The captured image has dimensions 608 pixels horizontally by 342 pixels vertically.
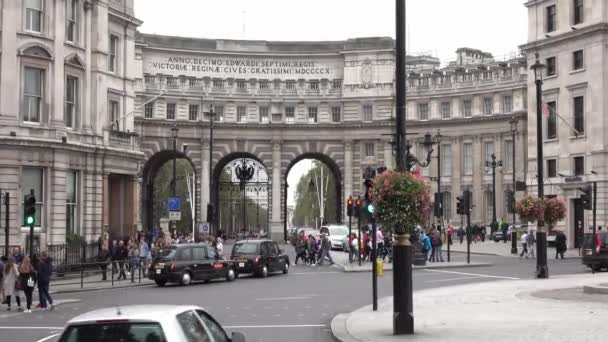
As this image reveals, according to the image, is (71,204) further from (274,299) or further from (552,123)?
(552,123)

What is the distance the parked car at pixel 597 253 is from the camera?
132 feet

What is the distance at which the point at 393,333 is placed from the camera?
19.1 meters

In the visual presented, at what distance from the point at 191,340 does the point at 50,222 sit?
1431 inches

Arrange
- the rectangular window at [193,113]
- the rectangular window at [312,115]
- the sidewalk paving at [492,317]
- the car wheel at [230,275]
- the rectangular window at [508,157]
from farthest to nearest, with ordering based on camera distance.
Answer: the rectangular window at [312,115] < the rectangular window at [193,113] < the rectangular window at [508,157] < the car wheel at [230,275] < the sidewalk paving at [492,317]

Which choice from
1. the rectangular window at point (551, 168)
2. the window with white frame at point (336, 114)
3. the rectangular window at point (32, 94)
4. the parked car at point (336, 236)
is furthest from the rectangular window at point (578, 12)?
the rectangular window at point (32, 94)

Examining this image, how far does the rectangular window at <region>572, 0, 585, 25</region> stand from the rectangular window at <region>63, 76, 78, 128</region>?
115 feet

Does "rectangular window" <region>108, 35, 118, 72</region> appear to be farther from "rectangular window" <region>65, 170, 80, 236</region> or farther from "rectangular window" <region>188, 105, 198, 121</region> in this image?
"rectangular window" <region>188, 105, 198, 121</region>

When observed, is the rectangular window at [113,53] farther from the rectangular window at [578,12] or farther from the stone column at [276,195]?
the stone column at [276,195]

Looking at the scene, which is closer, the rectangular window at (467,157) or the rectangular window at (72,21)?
the rectangular window at (72,21)

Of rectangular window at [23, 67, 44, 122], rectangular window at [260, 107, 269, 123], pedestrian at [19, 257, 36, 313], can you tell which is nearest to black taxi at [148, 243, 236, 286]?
pedestrian at [19, 257, 36, 313]

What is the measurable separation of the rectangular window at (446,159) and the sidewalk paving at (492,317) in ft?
210

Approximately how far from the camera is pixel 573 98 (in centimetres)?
6494

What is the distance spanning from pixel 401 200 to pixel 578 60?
49.0 meters

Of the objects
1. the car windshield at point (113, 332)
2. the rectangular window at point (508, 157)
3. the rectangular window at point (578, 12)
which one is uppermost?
the rectangular window at point (578, 12)
